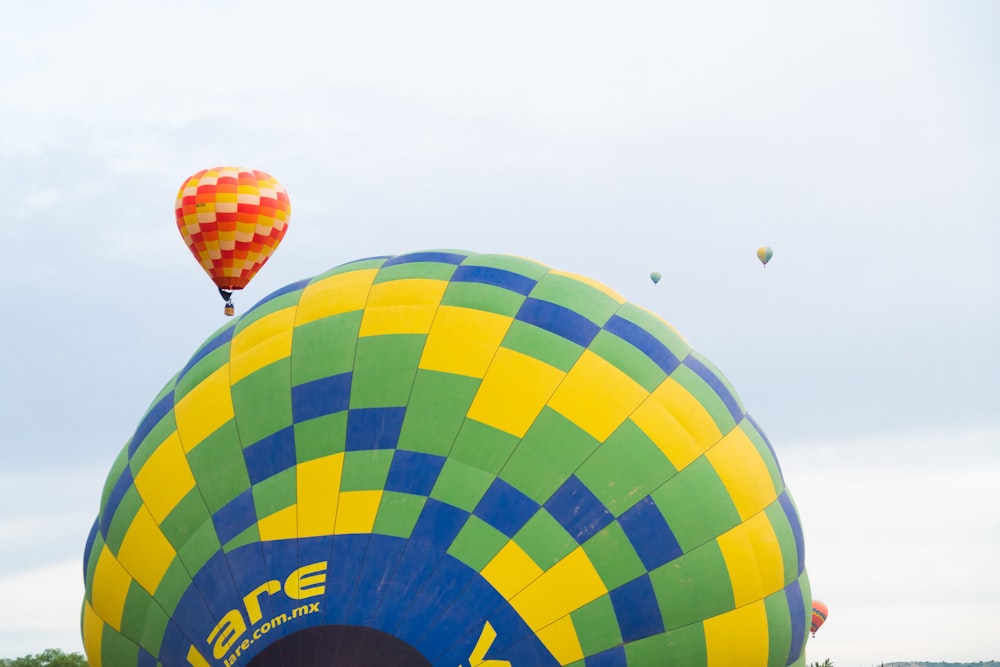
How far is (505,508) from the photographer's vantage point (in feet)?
27.0

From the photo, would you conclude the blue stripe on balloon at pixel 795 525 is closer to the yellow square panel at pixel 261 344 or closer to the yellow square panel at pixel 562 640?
the yellow square panel at pixel 562 640

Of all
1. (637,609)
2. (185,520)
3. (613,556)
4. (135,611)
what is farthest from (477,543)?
(135,611)

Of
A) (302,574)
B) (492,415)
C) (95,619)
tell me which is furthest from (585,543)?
(95,619)

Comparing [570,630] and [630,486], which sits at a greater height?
[630,486]

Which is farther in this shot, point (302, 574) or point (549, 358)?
point (549, 358)

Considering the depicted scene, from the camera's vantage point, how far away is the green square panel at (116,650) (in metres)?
9.19

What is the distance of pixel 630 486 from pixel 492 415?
1.10 metres

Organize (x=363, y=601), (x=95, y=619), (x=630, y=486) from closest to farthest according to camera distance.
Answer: (x=363, y=601) → (x=630, y=486) → (x=95, y=619)

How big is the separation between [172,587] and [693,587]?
3.74m

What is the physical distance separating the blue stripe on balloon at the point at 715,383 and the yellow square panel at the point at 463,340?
5.18 ft

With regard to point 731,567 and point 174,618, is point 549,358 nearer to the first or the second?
point 731,567

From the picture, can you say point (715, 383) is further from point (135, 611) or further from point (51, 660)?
point (51, 660)

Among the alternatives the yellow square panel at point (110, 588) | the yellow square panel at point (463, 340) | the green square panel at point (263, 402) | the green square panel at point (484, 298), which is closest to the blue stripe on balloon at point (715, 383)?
the green square panel at point (484, 298)

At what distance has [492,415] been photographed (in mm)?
8656
